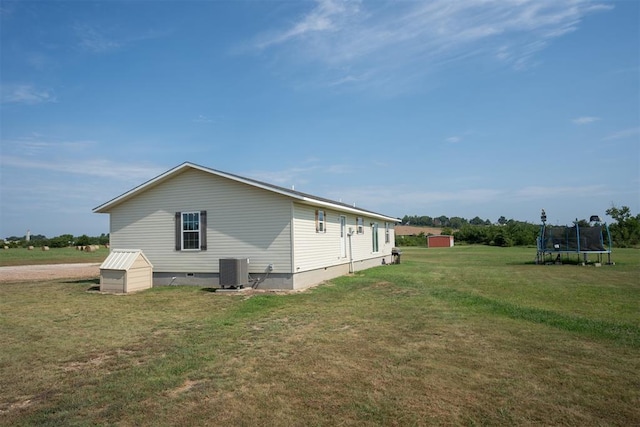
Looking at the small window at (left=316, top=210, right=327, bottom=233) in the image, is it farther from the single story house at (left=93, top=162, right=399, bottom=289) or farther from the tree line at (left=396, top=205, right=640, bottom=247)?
the tree line at (left=396, top=205, right=640, bottom=247)

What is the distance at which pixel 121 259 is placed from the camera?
13617 millimetres

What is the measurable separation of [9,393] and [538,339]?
7.23 metres

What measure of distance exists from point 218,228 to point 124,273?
123 inches

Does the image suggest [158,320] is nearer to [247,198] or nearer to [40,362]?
[40,362]

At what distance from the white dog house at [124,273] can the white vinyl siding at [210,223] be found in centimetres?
95

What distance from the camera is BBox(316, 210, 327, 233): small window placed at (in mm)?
15293

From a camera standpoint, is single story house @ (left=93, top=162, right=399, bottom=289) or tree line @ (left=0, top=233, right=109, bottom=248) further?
tree line @ (left=0, top=233, right=109, bottom=248)

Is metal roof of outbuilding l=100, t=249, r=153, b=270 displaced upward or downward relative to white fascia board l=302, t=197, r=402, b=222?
downward

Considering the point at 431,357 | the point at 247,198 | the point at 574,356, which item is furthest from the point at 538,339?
the point at 247,198

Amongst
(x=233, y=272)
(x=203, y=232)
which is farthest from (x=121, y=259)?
(x=233, y=272)

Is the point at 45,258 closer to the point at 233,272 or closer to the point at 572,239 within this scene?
the point at 233,272

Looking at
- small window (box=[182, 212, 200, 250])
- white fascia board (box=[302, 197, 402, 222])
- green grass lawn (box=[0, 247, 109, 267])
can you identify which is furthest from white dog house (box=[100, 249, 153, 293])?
A: green grass lawn (box=[0, 247, 109, 267])

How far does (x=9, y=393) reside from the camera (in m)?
4.74

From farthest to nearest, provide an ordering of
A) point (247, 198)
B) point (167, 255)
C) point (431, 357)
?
point (167, 255) → point (247, 198) → point (431, 357)
